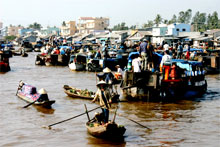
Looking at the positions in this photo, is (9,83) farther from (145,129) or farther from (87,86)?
(145,129)

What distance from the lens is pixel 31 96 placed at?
18281 millimetres

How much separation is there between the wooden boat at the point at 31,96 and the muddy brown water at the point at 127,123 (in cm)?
30

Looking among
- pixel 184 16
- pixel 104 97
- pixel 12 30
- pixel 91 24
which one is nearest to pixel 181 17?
pixel 184 16

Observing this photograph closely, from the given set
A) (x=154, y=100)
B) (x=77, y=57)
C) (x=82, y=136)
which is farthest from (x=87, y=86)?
(x=82, y=136)

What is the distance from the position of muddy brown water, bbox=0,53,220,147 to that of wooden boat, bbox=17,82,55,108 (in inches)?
11.8

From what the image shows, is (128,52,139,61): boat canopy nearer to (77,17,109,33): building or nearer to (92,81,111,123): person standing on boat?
(92,81,111,123): person standing on boat

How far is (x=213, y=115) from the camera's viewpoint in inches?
651

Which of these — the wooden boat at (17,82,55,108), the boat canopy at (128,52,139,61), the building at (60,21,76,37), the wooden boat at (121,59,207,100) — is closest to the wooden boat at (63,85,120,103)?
the wooden boat at (121,59,207,100)

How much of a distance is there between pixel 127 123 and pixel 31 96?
5802mm

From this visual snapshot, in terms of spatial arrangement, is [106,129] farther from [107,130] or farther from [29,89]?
[29,89]

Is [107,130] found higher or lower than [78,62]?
lower

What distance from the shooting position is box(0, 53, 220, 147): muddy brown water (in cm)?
1252

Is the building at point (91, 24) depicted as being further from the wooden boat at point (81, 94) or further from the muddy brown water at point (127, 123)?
the wooden boat at point (81, 94)

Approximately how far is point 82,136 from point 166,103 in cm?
669
